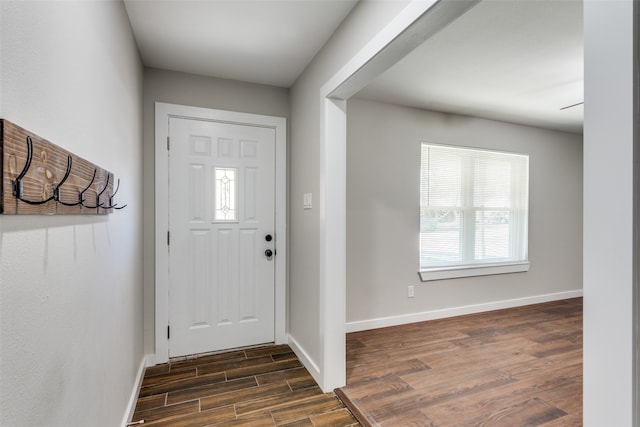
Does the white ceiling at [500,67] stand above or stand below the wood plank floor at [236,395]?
above

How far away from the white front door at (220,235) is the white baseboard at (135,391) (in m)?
0.21

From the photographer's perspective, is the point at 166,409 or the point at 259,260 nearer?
the point at 166,409

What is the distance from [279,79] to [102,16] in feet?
5.30

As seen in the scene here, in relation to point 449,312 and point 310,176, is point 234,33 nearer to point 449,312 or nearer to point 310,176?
point 310,176

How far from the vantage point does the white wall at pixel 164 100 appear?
2.62 metres

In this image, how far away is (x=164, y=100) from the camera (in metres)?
2.67

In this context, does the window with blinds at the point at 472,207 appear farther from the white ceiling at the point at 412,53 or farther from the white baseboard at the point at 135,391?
the white baseboard at the point at 135,391

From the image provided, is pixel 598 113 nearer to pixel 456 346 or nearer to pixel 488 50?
pixel 488 50

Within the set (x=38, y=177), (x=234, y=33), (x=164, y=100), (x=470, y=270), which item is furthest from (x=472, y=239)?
(x=38, y=177)

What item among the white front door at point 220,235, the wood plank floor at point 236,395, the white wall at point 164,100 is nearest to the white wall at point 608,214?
the wood plank floor at point 236,395

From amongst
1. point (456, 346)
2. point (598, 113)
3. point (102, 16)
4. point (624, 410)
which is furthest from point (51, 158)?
point (456, 346)

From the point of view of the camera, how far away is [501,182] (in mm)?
4156

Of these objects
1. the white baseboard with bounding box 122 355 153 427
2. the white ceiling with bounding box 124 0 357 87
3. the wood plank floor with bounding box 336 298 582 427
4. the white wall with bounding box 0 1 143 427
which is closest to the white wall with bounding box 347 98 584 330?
the wood plank floor with bounding box 336 298 582 427

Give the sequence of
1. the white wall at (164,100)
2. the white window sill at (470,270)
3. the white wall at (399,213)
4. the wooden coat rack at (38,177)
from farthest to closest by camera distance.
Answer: the white window sill at (470,270) → the white wall at (399,213) → the white wall at (164,100) → the wooden coat rack at (38,177)
